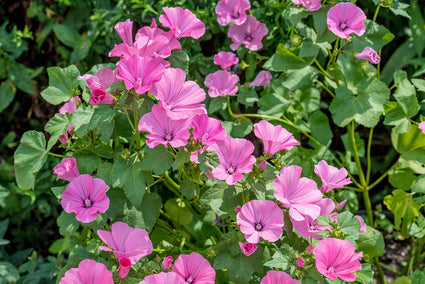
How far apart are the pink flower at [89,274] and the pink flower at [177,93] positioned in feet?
1.17

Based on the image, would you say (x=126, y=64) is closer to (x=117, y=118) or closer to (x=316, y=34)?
(x=117, y=118)

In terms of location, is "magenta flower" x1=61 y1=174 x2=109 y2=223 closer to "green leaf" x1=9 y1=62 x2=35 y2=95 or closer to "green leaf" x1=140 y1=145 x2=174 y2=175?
"green leaf" x1=140 y1=145 x2=174 y2=175

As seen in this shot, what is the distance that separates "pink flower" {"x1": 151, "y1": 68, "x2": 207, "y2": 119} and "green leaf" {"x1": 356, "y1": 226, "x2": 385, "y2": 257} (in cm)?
69

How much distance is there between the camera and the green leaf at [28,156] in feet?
4.06

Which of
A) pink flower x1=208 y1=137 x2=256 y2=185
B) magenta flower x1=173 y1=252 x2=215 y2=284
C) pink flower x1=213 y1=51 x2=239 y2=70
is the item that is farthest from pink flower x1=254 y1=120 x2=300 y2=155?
pink flower x1=213 y1=51 x2=239 y2=70

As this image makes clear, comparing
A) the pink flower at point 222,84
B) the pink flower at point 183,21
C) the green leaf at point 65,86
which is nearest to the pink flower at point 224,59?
the pink flower at point 222,84

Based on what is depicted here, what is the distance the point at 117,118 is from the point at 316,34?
64 centimetres

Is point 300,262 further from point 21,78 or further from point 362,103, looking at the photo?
point 21,78

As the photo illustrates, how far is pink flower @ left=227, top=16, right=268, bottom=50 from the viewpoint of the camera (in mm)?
1659

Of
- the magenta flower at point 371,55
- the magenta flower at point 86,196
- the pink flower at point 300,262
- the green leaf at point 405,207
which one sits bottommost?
the green leaf at point 405,207

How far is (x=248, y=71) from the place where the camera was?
1.75 metres

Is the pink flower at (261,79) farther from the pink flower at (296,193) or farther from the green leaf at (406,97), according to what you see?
the pink flower at (296,193)

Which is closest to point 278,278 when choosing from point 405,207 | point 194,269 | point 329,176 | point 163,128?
point 194,269

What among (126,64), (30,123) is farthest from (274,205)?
(30,123)
